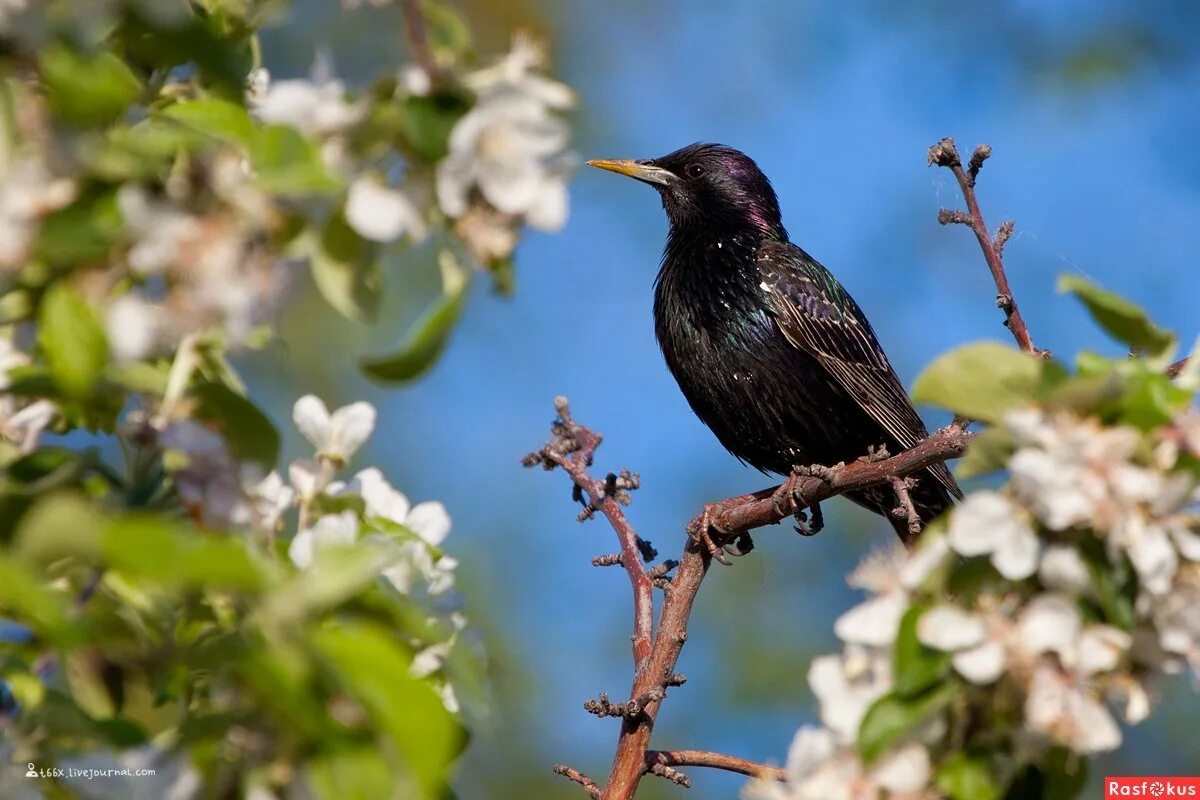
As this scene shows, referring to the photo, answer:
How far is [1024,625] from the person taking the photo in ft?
3.61

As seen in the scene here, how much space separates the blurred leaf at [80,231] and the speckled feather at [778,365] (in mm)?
3885

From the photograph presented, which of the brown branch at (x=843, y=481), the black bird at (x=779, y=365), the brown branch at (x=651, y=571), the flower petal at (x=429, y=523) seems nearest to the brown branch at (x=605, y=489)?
the brown branch at (x=651, y=571)

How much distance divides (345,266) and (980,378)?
538mm

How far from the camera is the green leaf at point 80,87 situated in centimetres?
109

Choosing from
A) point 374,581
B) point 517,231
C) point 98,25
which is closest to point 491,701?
point 374,581

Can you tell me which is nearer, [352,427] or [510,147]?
[510,147]

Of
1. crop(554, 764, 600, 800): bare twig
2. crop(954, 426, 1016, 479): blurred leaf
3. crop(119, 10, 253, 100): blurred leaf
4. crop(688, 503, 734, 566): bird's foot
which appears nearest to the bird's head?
crop(688, 503, 734, 566): bird's foot

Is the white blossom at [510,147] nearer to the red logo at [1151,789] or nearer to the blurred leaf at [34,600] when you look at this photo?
the blurred leaf at [34,600]

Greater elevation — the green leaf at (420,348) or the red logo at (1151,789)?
the red logo at (1151,789)

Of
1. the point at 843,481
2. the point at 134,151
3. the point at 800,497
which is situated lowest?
the point at 134,151

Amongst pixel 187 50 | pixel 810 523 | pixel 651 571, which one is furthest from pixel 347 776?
pixel 810 523

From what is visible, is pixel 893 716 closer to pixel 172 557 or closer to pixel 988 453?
pixel 988 453

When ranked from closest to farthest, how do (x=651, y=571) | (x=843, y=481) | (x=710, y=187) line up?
(x=651, y=571) < (x=843, y=481) < (x=710, y=187)

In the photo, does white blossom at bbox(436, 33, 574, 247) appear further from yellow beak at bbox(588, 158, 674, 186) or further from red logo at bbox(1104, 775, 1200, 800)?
yellow beak at bbox(588, 158, 674, 186)
